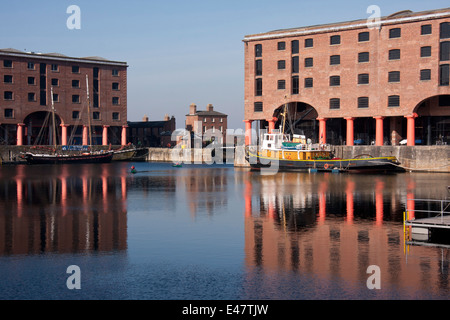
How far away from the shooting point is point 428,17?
2852 inches

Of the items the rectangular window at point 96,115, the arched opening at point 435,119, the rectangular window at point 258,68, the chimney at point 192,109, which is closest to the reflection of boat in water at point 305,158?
the arched opening at point 435,119

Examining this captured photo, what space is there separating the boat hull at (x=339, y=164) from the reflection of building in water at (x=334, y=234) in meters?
21.3

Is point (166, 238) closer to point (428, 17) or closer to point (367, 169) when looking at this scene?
point (367, 169)

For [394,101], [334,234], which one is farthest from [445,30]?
[334,234]

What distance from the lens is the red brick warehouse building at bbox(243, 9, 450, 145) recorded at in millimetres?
73438

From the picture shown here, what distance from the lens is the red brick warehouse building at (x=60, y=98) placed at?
103938mm

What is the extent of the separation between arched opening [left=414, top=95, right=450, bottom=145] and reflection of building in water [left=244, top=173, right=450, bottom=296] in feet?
102

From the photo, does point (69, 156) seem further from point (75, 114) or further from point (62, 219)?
point (62, 219)

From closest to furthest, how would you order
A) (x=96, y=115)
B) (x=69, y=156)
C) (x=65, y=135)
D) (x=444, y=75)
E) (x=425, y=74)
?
(x=444, y=75), (x=425, y=74), (x=69, y=156), (x=65, y=135), (x=96, y=115)

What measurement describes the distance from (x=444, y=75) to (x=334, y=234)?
2097 inches

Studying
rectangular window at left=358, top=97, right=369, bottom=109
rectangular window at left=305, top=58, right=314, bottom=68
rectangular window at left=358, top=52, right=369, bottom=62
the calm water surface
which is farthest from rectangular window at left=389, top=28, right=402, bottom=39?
the calm water surface

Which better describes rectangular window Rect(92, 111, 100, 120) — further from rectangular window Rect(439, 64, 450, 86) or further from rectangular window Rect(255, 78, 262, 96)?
rectangular window Rect(439, 64, 450, 86)

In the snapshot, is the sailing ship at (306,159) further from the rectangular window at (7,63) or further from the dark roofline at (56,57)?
the rectangular window at (7,63)

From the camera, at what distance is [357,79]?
257 feet
